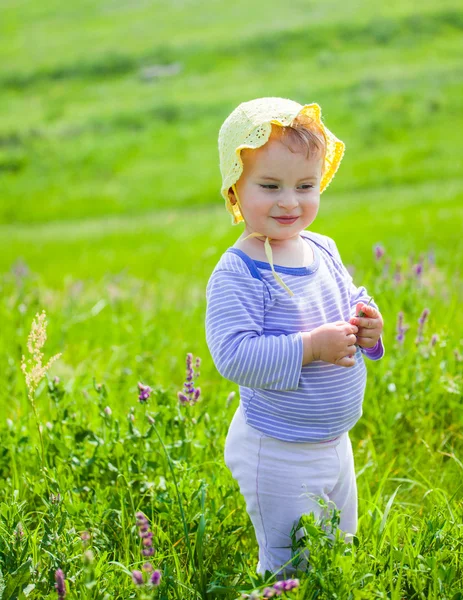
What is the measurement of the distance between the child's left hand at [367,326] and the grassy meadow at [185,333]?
56 cm

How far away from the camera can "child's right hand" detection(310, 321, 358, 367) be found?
229 cm

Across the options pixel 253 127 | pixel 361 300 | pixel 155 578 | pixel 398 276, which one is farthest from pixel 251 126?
pixel 398 276

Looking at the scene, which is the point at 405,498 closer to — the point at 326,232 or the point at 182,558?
the point at 182,558

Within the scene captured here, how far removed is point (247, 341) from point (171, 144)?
23.5 m

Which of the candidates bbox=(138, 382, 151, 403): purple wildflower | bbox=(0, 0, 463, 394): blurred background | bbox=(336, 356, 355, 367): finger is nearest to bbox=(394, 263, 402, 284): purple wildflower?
bbox=(0, 0, 463, 394): blurred background

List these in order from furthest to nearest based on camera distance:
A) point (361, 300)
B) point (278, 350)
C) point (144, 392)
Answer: point (361, 300), point (144, 392), point (278, 350)

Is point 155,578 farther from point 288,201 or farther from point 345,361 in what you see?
point 288,201

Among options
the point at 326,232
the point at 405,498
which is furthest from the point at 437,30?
the point at 405,498

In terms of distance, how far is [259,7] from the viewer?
4147 centimetres

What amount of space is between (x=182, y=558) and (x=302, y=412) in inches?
27.9

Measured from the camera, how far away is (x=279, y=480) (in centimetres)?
241

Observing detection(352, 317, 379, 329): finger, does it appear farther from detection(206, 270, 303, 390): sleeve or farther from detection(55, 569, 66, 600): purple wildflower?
detection(55, 569, 66, 600): purple wildflower

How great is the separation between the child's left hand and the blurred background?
185 cm

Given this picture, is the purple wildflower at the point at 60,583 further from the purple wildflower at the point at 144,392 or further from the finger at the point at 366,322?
the finger at the point at 366,322
